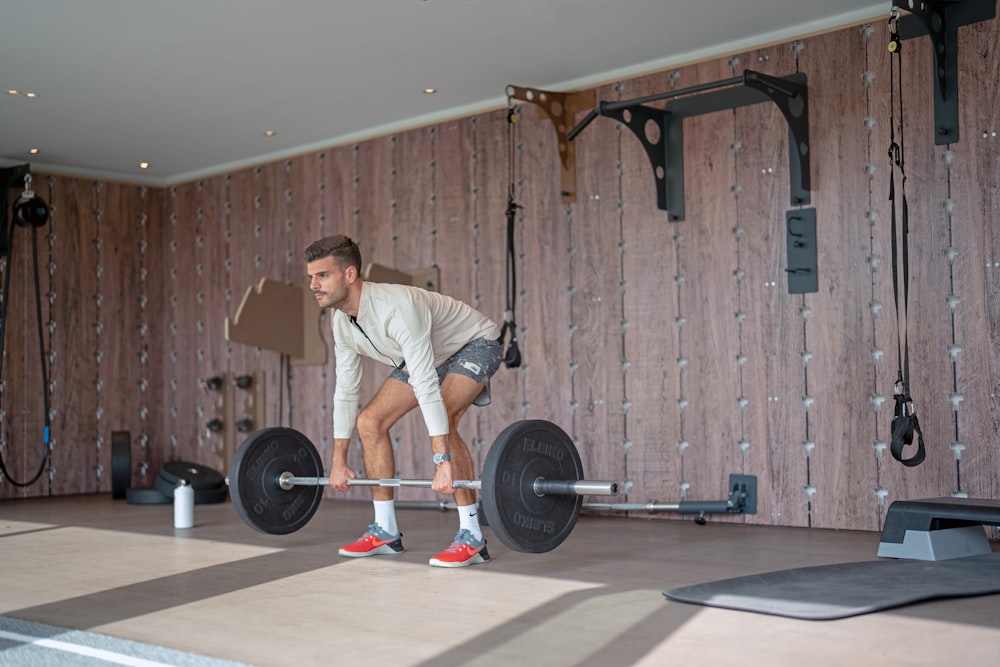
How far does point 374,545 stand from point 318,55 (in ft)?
8.20

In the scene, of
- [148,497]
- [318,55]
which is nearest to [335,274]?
[318,55]

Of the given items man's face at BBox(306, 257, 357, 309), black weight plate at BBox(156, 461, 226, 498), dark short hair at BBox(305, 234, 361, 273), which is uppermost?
dark short hair at BBox(305, 234, 361, 273)

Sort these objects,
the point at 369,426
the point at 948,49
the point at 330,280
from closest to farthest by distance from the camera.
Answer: the point at 330,280, the point at 369,426, the point at 948,49

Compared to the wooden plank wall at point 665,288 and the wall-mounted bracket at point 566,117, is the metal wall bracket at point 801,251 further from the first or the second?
the wall-mounted bracket at point 566,117

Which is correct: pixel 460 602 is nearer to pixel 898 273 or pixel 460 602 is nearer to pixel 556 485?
pixel 556 485

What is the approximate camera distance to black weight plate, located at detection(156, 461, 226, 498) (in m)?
6.72

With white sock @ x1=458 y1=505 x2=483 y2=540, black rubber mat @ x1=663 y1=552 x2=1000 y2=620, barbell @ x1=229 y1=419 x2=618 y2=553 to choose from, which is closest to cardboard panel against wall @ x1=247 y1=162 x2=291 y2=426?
barbell @ x1=229 y1=419 x2=618 y2=553

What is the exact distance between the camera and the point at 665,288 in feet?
17.6

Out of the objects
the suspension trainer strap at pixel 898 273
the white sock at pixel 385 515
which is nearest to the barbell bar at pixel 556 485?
the white sock at pixel 385 515

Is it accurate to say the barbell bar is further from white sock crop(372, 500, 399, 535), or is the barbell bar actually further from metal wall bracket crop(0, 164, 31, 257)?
metal wall bracket crop(0, 164, 31, 257)

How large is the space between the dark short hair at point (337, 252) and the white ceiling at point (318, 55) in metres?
1.24

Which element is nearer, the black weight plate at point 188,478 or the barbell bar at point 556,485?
the barbell bar at point 556,485

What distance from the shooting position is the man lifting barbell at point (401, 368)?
12.1 ft

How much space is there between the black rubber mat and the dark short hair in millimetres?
1663
